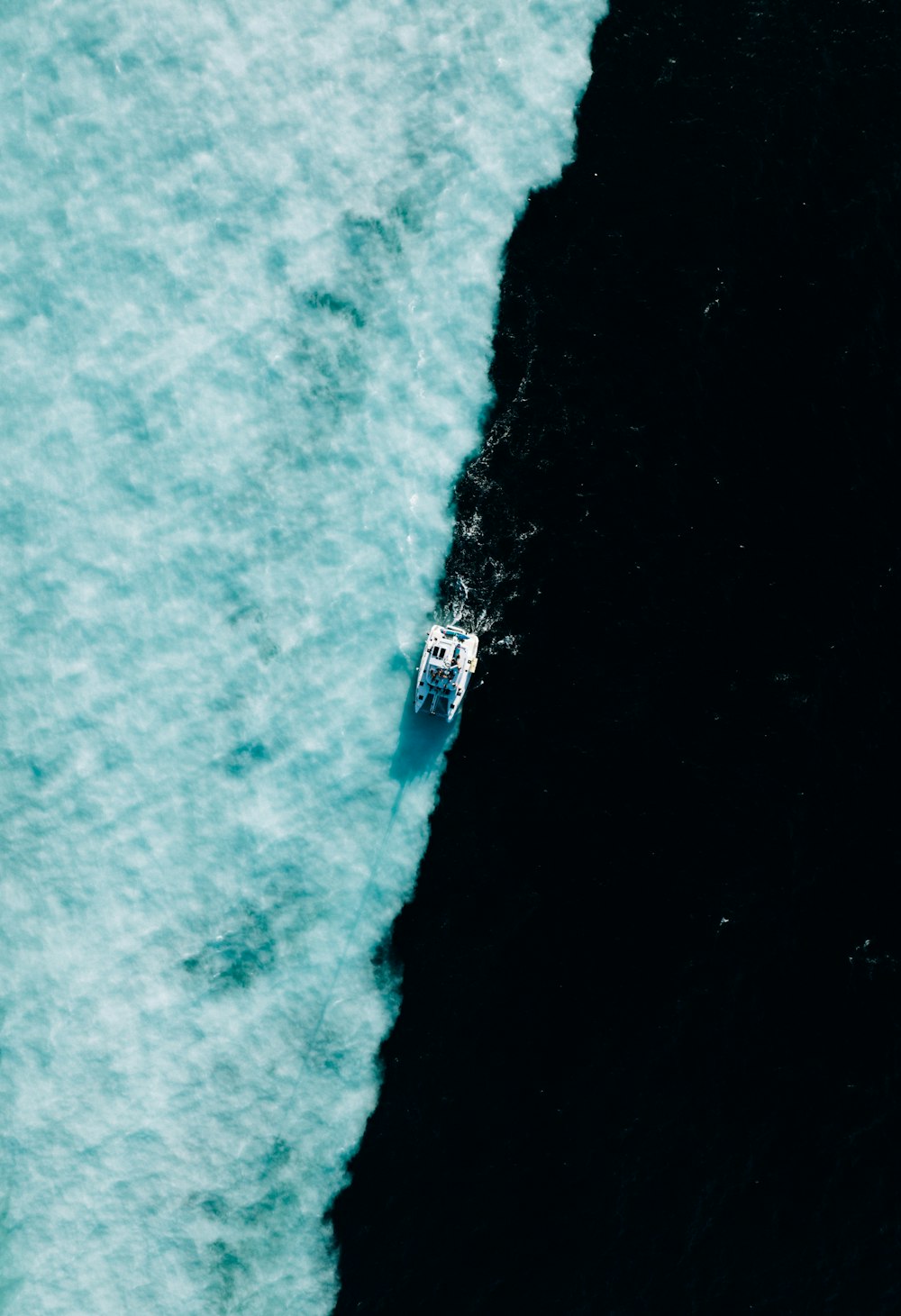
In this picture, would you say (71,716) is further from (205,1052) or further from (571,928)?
(571,928)

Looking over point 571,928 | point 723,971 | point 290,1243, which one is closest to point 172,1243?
point 290,1243

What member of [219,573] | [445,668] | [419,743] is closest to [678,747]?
[445,668]

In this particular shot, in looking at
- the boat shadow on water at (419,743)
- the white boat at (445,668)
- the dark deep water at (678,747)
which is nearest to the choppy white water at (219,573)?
the boat shadow on water at (419,743)

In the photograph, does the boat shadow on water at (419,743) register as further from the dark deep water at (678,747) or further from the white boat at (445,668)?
the dark deep water at (678,747)

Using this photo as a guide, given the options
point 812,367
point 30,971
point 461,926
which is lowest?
point 30,971

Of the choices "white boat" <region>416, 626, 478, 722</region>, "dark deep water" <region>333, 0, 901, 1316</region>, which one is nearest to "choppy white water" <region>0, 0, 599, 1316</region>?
"white boat" <region>416, 626, 478, 722</region>
